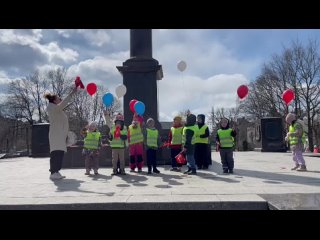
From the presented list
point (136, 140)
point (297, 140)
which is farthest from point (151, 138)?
point (297, 140)

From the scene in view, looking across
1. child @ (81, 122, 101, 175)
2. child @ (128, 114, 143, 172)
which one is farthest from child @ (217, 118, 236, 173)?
child @ (81, 122, 101, 175)

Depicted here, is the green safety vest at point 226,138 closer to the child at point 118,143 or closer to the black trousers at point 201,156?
the black trousers at point 201,156

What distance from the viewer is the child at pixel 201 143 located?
32.8 ft

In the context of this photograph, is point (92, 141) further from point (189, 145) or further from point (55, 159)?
point (189, 145)

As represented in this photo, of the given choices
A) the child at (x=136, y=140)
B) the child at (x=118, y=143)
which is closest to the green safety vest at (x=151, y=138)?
the child at (x=136, y=140)

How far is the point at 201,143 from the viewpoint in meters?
10.1

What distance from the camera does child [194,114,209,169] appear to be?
9984 mm

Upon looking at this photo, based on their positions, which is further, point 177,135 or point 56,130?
point 177,135

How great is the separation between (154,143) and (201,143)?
171 cm
